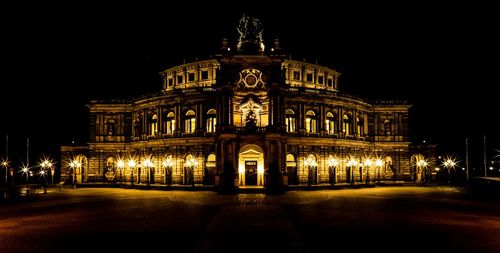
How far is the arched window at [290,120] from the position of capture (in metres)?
53.5

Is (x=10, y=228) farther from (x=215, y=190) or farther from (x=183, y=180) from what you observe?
(x=183, y=180)

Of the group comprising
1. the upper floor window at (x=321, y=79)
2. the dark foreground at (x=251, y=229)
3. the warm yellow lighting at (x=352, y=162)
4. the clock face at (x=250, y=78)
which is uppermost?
the upper floor window at (x=321, y=79)

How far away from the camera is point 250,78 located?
49.6m

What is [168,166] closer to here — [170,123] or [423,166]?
Answer: [170,123]

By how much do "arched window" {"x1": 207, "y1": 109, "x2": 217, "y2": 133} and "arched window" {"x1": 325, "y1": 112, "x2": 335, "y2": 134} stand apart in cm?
1535

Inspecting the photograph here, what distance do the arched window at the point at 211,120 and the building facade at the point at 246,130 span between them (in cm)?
13

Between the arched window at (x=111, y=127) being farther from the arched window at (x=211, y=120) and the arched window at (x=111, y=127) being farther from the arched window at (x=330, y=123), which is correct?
the arched window at (x=330, y=123)

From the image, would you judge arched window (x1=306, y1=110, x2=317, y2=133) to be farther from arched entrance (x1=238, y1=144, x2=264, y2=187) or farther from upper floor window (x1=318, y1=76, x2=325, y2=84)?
upper floor window (x1=318, y1=76, x2=325, y2=84)

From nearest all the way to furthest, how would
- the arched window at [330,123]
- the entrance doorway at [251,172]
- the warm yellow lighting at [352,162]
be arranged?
the entrance doorway at [251,172] → the arched window at [330,123] → the warm yellow lighting at [352,162]

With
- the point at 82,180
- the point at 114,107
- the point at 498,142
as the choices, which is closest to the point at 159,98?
the point at 114,107

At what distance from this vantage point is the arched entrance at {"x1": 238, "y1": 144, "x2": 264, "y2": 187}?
171 ft

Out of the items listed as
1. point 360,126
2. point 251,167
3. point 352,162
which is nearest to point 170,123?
point 251,167

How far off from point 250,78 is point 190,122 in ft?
37.5

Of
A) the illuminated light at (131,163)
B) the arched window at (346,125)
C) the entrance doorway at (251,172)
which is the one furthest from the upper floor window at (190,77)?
the arched window at (346,125)
